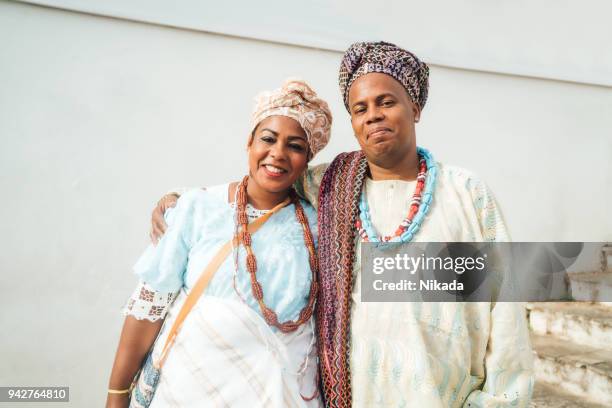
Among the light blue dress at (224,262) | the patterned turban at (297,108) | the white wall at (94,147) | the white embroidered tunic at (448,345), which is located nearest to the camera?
the white embroidered tunic at (448,345)

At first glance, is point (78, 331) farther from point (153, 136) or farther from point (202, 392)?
point (202, 392)

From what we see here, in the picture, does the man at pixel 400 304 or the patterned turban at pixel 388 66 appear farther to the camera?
the patterned turban at pixel 388 66

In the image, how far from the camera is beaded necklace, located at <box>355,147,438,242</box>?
5.48ft

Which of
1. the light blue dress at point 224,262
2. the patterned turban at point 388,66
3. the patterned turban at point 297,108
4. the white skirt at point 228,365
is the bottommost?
the white skirt at point 228,365

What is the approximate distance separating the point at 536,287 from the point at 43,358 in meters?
4.15

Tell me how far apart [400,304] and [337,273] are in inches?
10.7

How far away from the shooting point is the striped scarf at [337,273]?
1608 mm

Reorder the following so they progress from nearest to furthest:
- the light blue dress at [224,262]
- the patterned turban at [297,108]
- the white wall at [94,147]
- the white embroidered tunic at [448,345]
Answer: the white embroidered tunic at [448,345] → the light blue dress at [224,262] → the patterned turban at [297,108] → the white wall at [94,147]

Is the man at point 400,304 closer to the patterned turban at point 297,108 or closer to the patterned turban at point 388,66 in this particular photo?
the patterned turban at point 388,66

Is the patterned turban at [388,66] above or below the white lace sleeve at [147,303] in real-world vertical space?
above

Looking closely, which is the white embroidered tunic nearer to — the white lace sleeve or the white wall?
the white lace sleeve

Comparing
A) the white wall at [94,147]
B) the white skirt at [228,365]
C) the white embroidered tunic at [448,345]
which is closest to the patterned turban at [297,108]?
the white embroidered tunic at [448,345]

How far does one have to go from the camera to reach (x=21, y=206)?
2.90 metres

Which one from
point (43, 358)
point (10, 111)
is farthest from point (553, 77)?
point (43, 358)
